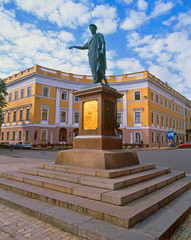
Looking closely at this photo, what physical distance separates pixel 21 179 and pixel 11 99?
35.2 metres

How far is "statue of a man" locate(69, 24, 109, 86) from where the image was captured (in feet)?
22.7

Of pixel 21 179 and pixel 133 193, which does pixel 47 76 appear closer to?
pixel 21 179

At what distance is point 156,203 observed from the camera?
3.46m

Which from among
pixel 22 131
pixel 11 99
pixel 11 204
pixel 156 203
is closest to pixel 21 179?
pixel 11 204

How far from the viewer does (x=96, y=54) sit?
6.95 meters

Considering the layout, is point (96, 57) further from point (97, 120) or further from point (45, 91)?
point (45, 91)

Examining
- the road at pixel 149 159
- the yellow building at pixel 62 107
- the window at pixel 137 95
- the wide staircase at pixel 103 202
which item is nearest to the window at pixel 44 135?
the yellow building at pixel 62 107

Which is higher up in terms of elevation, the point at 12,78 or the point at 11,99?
the point at 12,78

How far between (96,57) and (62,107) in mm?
28036

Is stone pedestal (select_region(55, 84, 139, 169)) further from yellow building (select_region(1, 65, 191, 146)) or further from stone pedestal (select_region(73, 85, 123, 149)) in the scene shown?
yellow building (select_region(1, 65, 191, 146))

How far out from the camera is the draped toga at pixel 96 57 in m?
6.92

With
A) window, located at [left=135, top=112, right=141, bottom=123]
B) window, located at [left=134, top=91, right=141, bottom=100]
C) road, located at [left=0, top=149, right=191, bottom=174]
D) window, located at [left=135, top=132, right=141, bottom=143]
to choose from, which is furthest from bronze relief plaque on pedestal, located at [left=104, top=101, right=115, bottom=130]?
window, located at [left=134, top=91, right=141, bottom=100]

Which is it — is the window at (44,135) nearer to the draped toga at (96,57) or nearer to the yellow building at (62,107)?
the yellow building at (62,107)

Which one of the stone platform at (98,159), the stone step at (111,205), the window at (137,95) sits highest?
the window at (137,95)
